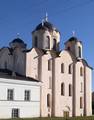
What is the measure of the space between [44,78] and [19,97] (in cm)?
695

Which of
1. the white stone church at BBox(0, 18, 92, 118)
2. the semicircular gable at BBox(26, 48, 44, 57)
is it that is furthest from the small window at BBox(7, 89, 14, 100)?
the semicircular gable at BBox(26, 48, 44, 57)

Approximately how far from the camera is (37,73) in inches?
1914

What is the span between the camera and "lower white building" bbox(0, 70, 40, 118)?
41469mm

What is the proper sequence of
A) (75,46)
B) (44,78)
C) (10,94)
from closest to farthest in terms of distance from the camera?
(10,94) → (44,78) → (75,46)

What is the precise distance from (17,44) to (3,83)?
12.9 metres

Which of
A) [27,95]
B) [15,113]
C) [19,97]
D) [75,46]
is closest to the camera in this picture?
[15,113]

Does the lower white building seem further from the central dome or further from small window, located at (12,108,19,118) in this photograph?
the central dome

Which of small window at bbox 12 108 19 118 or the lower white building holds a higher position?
the lower white building

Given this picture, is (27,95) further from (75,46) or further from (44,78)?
(75,46)

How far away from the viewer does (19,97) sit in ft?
141

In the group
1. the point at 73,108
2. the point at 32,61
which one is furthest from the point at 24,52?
the point at 73,108

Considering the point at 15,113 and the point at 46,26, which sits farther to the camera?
the point at 46,26

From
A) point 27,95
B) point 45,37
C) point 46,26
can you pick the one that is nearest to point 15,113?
point 27,95

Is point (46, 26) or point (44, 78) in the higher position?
point (46, 26)
